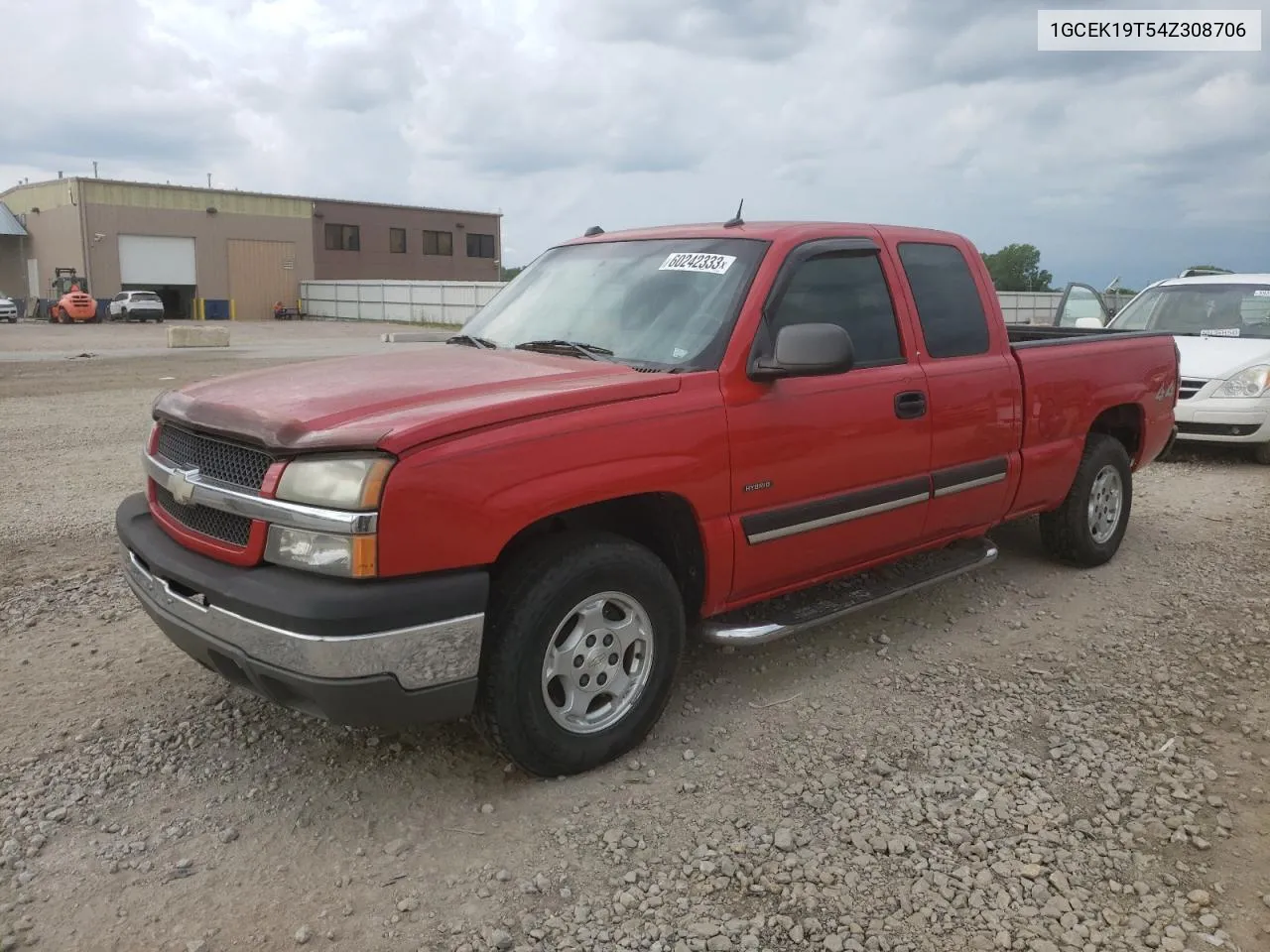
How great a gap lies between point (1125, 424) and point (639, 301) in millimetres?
3438

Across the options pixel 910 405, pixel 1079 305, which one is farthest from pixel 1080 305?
pixel 910 405

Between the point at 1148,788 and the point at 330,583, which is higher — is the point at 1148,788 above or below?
below

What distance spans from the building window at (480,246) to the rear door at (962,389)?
58.0 metres

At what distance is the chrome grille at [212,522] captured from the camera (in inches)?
122

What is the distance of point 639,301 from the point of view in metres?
4.12

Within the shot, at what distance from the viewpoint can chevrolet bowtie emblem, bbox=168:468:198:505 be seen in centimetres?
325

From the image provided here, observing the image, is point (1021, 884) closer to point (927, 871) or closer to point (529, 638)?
point (927, 871)

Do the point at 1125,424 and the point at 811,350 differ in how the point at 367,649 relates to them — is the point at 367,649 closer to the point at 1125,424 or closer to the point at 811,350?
the point at 811,350

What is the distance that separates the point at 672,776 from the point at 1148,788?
1.60 m

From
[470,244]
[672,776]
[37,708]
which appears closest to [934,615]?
[672,776]

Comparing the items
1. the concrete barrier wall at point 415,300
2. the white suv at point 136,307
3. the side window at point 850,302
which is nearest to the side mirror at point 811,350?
the side window at point 850,302

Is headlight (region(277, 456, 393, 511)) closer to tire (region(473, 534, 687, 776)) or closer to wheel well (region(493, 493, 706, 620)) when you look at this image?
tire (region(473, 534, 687, 776))

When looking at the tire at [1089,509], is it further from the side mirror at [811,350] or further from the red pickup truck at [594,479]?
the side mirror at [811,350]

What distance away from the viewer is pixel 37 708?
3.83 meters
